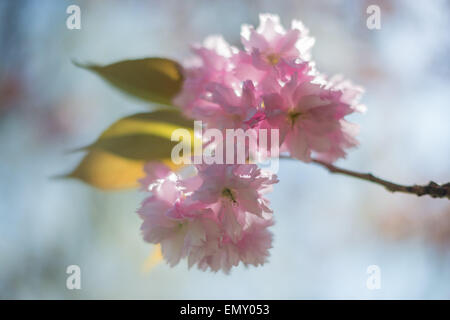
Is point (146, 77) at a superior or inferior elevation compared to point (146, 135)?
superior

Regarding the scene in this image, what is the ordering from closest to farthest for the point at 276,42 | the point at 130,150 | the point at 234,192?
the point at 234,192 → the point at 276,42 → the point at 130,150

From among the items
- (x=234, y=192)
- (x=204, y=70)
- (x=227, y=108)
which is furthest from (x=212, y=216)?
(x=204, y=70)

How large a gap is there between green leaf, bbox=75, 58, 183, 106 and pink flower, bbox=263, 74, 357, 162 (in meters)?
0.32

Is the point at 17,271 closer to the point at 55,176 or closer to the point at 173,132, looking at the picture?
the point at 55,176

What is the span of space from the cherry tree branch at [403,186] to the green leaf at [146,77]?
1.14 feet

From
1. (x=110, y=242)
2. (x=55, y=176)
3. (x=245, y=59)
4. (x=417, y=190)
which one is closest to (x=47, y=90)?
(x=110, y=242)

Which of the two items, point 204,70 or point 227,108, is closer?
point 227,108

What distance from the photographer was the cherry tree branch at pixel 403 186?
65 cm

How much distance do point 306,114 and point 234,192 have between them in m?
0.18

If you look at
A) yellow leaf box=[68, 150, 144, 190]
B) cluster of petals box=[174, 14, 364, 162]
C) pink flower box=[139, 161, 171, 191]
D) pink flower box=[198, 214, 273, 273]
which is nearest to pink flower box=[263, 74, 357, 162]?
cluster of petals box=[174, 14, 364, 162]

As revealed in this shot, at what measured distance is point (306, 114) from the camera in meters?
0.68

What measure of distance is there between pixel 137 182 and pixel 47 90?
4.09ft

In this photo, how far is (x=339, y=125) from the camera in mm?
708

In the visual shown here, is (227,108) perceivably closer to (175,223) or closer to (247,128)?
(247,128)
